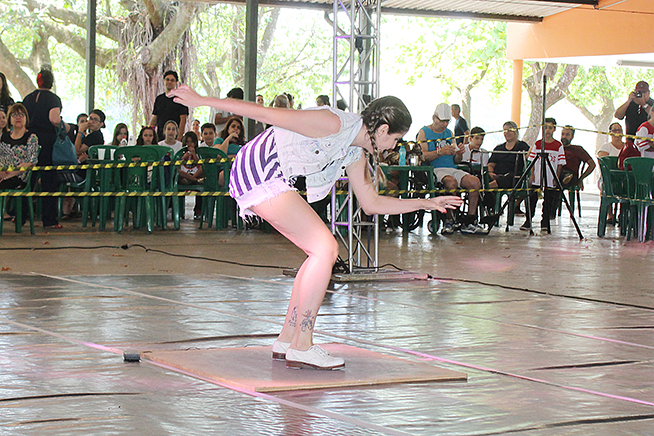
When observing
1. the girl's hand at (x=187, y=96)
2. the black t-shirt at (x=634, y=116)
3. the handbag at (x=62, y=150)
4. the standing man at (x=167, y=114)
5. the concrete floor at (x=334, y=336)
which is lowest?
the concrete floor at (x=334, y=336)

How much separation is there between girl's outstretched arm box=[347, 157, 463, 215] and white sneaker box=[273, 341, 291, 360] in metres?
0.76

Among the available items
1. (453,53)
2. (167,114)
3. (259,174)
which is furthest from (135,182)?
→ (453,53)

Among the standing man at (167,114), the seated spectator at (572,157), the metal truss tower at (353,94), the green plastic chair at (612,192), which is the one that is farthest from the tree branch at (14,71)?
the green plastic chair at (612,192)

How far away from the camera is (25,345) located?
4.31 metres

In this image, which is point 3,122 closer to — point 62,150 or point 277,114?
point 62,150

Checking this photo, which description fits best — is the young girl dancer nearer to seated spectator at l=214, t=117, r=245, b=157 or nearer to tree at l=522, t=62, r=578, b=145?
seated spectator at l=214, t=117, r=245, b=157

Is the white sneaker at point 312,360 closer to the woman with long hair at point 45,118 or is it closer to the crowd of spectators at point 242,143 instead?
the crowd of spectators at point 242,143

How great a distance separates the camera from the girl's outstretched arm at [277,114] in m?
3.67

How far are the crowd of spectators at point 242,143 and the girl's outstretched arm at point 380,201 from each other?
616cm

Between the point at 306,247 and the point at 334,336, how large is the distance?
3.41 ft

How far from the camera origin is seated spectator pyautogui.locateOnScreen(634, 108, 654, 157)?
11648mm

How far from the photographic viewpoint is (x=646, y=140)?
11.6m

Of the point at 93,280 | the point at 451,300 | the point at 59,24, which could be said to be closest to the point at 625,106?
the point at 451,300

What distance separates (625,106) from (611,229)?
6.75ft
